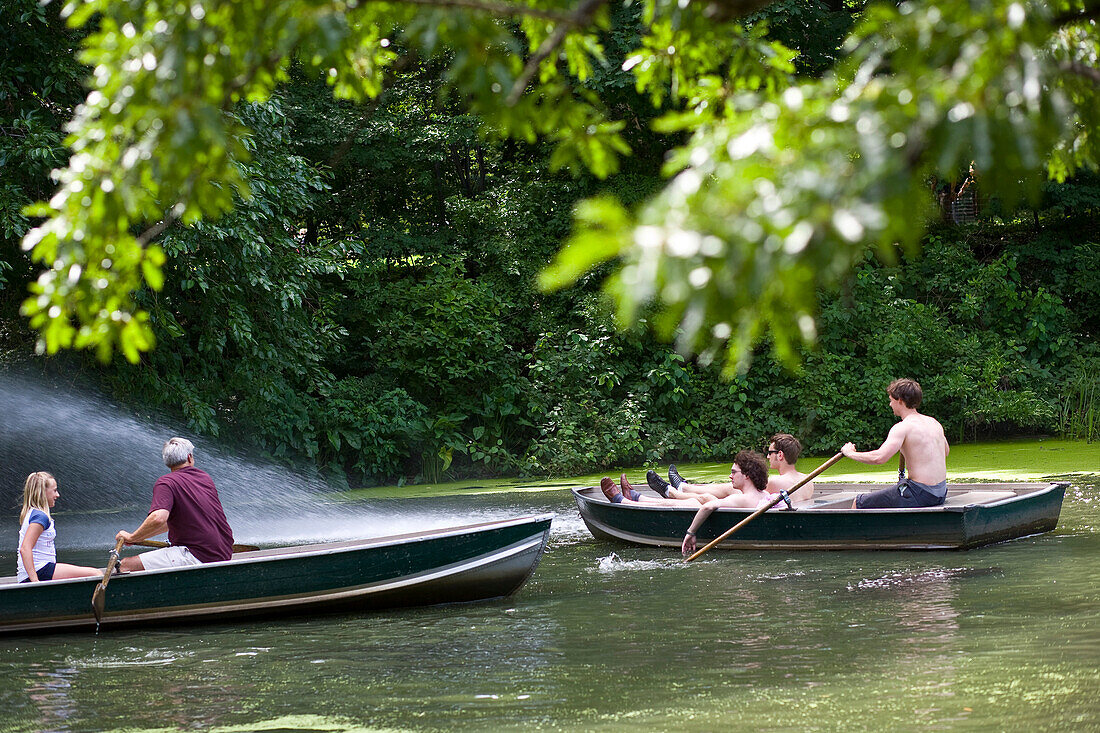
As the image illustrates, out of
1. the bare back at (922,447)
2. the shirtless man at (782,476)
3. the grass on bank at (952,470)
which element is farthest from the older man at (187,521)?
the grass on bank at (952,470)

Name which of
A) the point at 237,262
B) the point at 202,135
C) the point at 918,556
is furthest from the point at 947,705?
the point at 237,262

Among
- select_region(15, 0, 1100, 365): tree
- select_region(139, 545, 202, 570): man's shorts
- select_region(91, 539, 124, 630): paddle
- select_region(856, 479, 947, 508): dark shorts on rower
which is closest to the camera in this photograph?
select_region(15, 0, 1100, 365): tree

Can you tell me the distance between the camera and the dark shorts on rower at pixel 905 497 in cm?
950

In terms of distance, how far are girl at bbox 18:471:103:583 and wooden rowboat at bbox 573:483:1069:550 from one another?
4509mm

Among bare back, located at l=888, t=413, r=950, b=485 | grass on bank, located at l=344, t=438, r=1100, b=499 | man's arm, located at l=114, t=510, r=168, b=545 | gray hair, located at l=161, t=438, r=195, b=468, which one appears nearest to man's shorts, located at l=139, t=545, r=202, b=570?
man's arm, located at l=114, t=510, r=168, b=545

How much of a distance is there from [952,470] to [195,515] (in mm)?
10021

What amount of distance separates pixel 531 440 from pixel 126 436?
5993 millimetres

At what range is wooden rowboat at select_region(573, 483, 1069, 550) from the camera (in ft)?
30.5

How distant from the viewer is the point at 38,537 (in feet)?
25.9

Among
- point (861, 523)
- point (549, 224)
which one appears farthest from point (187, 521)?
point (549, 224)

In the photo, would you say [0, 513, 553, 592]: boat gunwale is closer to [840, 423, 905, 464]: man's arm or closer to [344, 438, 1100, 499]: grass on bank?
[840, 423, 905, 464]: man's arm

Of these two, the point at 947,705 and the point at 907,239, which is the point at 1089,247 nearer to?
the point at 947,705

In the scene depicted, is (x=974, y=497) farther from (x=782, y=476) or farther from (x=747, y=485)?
(x=747, y=485)

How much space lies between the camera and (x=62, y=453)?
15789 mm
